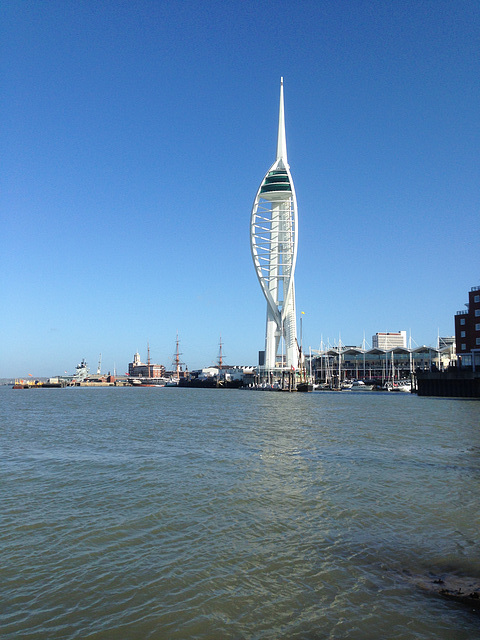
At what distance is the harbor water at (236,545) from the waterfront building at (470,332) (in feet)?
158

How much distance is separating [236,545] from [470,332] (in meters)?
60.4

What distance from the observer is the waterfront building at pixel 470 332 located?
200 feet

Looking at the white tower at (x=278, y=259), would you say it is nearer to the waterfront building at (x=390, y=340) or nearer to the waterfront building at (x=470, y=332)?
the waterfront building at (x=470, y=332)

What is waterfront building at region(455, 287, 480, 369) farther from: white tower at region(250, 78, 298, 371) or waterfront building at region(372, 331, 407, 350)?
waterfront building at region(372, 331, 407, 350)

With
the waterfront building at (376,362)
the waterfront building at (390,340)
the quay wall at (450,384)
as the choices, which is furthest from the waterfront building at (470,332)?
the waterfront building at (390,340)


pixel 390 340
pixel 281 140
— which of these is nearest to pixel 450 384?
pixel 281 140

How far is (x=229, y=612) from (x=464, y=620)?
261 cm

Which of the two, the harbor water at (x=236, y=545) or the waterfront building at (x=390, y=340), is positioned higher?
the waterfront building at (x=390, y=340)

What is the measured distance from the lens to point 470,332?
204ft

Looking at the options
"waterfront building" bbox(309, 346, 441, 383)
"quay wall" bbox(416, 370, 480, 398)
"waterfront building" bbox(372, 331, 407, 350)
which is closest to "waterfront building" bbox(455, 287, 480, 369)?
"quay wall" bbox(416, 370, 480, 398)

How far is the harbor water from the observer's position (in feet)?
19.1

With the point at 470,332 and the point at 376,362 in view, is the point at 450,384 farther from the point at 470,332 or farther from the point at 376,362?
the point at 376,362

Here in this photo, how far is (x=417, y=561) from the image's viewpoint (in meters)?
7.48

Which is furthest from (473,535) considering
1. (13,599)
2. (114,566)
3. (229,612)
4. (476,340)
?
(476,340)
